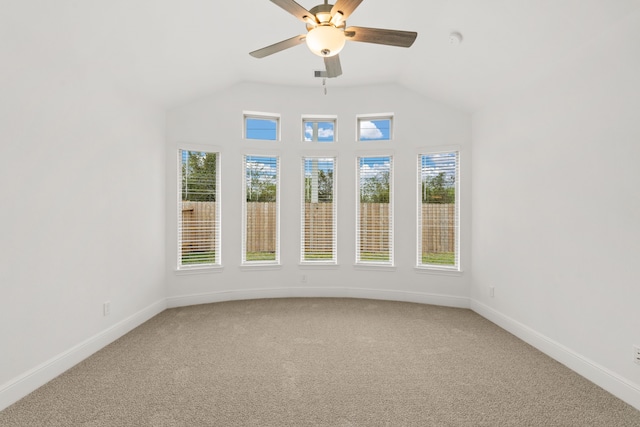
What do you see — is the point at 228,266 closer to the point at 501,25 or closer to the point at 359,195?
the point at 359,195

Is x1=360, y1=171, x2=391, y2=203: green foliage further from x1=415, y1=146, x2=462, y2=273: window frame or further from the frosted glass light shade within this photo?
the frosted glass light shade

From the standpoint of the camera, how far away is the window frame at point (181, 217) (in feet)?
14.4

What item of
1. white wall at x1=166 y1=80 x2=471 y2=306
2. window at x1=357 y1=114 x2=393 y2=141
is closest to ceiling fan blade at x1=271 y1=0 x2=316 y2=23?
white wall at x1=166 y1=80 x2=471 y2=306

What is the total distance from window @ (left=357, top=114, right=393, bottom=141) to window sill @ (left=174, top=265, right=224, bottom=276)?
2913mm

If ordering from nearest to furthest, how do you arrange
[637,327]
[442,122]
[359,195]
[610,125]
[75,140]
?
[637,327]
[610,125]
[75,140]
[442,122]
[359,195]

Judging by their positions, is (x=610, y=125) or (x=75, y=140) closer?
(x=610, y=125)

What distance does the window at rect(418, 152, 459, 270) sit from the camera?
450cm

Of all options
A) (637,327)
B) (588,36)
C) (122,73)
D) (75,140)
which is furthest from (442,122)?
(75,140)

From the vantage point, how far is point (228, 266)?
183 inches

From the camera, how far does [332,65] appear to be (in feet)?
8.41

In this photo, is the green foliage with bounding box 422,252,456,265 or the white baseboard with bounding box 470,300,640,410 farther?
the green foliage with bounding box 422,252,456,265

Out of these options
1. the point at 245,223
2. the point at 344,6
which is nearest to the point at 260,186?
the point at 245,223

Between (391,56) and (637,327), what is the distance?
3.52m

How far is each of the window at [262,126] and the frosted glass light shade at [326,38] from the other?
111 inches
